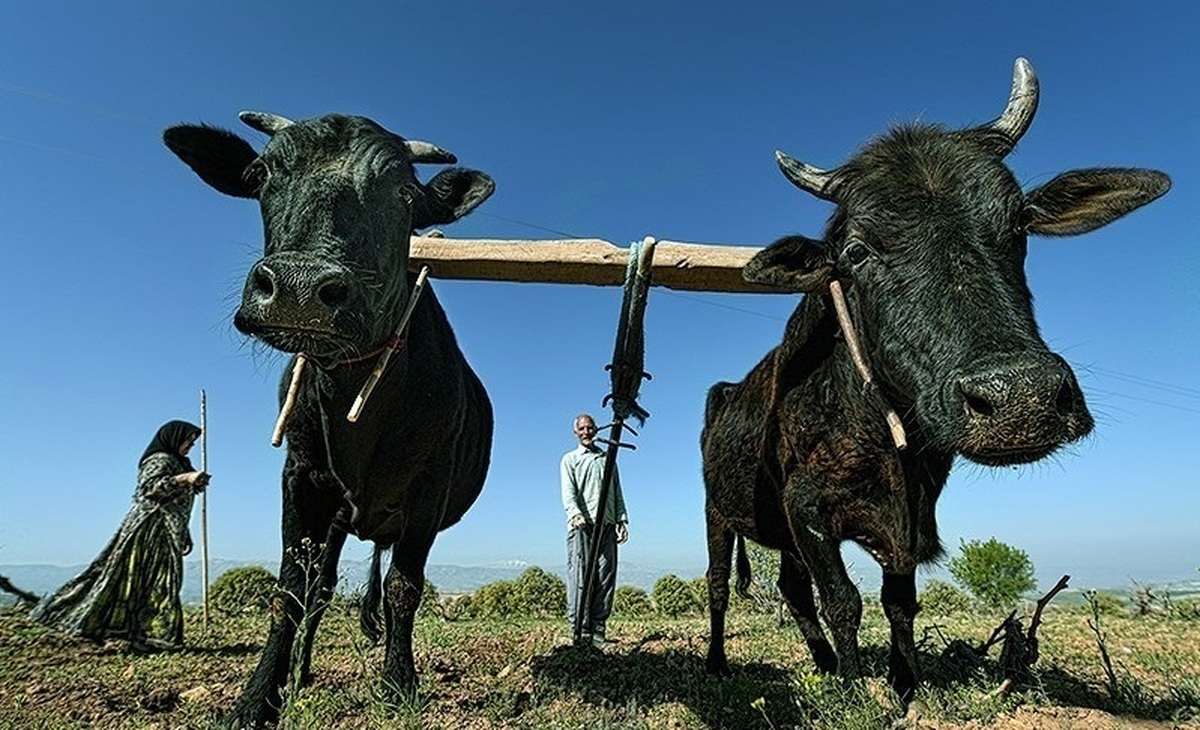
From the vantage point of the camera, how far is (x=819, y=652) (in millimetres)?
5340

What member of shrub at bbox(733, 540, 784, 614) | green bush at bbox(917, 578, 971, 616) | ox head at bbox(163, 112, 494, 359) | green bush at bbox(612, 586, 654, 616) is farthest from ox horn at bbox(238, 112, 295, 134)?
green bush at bbox(917, 578, 971, 616)

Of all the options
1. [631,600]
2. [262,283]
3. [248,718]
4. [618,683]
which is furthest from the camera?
[631,600]

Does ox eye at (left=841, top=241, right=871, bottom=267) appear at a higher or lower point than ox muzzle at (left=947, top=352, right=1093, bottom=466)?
higher

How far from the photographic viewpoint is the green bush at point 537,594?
47.5 feet

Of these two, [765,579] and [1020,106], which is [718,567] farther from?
[765,579]

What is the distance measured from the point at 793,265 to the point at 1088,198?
152 cm

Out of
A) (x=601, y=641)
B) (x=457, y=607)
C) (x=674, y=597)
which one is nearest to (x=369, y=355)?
(x=601, y=641)

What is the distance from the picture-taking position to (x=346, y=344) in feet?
9.91

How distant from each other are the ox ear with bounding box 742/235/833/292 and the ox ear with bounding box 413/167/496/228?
5.51 ft

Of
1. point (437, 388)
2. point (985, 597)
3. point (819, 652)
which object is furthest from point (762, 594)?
point (437, 388)

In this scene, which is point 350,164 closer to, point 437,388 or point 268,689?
point 437,388

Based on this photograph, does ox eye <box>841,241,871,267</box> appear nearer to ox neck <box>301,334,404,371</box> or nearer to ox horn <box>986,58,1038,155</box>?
ox horn <box>986,58,1038,155</box>

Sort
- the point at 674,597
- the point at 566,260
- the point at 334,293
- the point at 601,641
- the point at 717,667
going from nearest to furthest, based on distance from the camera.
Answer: the point at 334,293, the point at 566,260, the point at 717,667, the point at 601,641, the point at 674,597

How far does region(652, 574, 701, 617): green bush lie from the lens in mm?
15148
